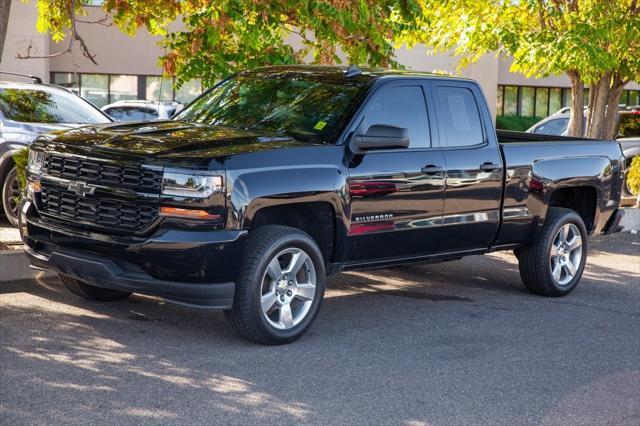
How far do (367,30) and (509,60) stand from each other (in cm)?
4182

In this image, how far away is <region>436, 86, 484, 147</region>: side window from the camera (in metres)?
8.84

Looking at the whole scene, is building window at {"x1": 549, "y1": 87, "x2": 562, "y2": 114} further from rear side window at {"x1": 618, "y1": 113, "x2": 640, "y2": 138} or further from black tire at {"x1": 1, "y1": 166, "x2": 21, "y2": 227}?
black tire at {"x1": 1, "y1": 166, "x2": 21, "y2": 227}

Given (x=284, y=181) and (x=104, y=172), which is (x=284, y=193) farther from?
Answer: (x=104, y=172)

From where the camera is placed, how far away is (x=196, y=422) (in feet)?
18.4

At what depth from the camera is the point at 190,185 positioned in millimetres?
6984

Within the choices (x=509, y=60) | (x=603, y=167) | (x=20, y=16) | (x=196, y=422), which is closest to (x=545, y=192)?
(x=603, y=167)

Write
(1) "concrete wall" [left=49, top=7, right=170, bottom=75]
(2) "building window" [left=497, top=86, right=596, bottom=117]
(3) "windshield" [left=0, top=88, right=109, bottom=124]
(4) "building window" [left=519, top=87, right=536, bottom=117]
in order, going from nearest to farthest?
(3) "windshield" [left=0, top=88, right=109, bottom=124]
(1) "concrete wall" [left=49, top=7, right=170, bottom=75]
(2) "building window" [left=497, top=86, right=596, bottom=117]
(4) "building window" [left=519, top=87, right=536, bottom=117]

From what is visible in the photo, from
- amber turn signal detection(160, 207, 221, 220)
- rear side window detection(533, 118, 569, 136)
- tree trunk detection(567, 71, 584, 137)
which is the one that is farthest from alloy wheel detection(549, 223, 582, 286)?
rear side window detection(533, 118, 569, 136)

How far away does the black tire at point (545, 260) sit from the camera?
386 inches

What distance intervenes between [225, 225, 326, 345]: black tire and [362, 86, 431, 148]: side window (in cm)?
127

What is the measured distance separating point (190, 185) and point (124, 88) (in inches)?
1535

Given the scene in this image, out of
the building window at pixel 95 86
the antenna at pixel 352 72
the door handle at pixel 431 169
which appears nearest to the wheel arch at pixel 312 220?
the door handle at pixel 431 169

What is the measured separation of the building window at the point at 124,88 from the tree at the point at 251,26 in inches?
1245

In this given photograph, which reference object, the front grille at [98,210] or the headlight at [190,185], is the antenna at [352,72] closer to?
the headlight at [190,185]
